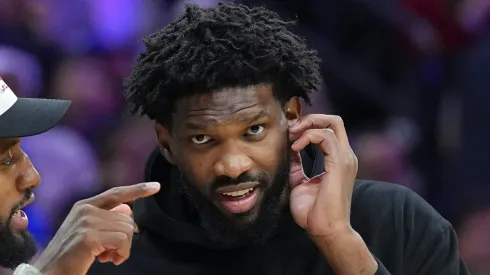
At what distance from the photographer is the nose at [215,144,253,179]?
2.96 m

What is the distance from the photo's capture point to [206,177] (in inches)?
120

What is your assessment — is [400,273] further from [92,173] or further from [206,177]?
[92,173]

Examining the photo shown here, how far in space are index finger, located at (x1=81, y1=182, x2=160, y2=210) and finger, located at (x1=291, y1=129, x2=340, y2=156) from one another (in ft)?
1.55

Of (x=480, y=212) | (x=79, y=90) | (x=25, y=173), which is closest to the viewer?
(x=25, y=173)

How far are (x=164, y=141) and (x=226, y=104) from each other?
296 mm

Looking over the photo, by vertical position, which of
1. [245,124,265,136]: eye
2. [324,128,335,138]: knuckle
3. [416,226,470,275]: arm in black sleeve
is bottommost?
[416,226,470,275]: arm in black sleeve

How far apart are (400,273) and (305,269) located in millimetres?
280

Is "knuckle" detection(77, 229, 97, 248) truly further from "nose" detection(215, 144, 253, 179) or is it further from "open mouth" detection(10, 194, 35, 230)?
"nose" detection(215, 144, 253, 179)

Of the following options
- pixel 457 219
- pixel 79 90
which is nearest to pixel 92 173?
pixel 79 90

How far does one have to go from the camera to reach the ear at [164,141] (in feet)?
10.4

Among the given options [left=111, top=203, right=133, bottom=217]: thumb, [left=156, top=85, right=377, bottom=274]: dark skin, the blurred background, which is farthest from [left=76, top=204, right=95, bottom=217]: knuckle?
the blurred background

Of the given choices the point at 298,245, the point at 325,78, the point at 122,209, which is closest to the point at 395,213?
the point at 298,245

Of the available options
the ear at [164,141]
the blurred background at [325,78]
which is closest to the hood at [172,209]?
the ear at [164,141]

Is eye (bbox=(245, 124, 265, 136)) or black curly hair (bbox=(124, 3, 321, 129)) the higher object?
black curly hair (bbox=(124, 3, 321, 129))
